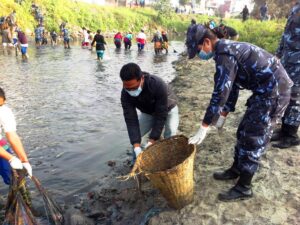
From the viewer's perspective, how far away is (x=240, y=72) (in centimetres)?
319

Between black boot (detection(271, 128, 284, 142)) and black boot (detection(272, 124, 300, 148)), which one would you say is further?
black boot (detection(271, 128, 284, 142))

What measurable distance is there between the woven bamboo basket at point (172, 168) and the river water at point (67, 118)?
1.79 meters

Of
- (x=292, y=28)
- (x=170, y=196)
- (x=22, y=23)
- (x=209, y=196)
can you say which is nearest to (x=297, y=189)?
(x=209, y=196)

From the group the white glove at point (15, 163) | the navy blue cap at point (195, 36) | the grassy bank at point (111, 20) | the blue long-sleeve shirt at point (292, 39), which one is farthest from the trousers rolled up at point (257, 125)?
the grassy bank at point (111, 20)

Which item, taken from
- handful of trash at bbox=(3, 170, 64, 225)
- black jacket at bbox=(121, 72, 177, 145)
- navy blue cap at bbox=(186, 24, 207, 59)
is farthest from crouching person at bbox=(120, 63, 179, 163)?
handful of trash at bbox=(3, 170, 64, 225)

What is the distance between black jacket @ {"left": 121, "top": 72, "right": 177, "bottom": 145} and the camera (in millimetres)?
4051

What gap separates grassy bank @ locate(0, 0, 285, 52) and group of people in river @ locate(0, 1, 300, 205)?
35.1 feet

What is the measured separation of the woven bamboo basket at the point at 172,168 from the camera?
3.11 meters

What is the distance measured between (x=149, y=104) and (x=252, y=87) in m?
1.46

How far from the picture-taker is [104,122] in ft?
26.8

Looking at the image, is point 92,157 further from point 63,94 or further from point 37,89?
point 37,89

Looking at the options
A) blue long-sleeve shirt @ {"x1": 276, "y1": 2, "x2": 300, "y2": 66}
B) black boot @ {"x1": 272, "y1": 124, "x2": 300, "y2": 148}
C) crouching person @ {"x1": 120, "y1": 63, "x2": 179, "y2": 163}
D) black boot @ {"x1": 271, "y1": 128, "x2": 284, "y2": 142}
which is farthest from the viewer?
black boot @ {"x1": 271, "y1": 128, "x2": 284, "y2": 142}

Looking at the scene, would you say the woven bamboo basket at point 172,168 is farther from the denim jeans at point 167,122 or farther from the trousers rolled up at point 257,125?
the denim jeans at point 167,122

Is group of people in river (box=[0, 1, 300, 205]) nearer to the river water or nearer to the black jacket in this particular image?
the black jacket
